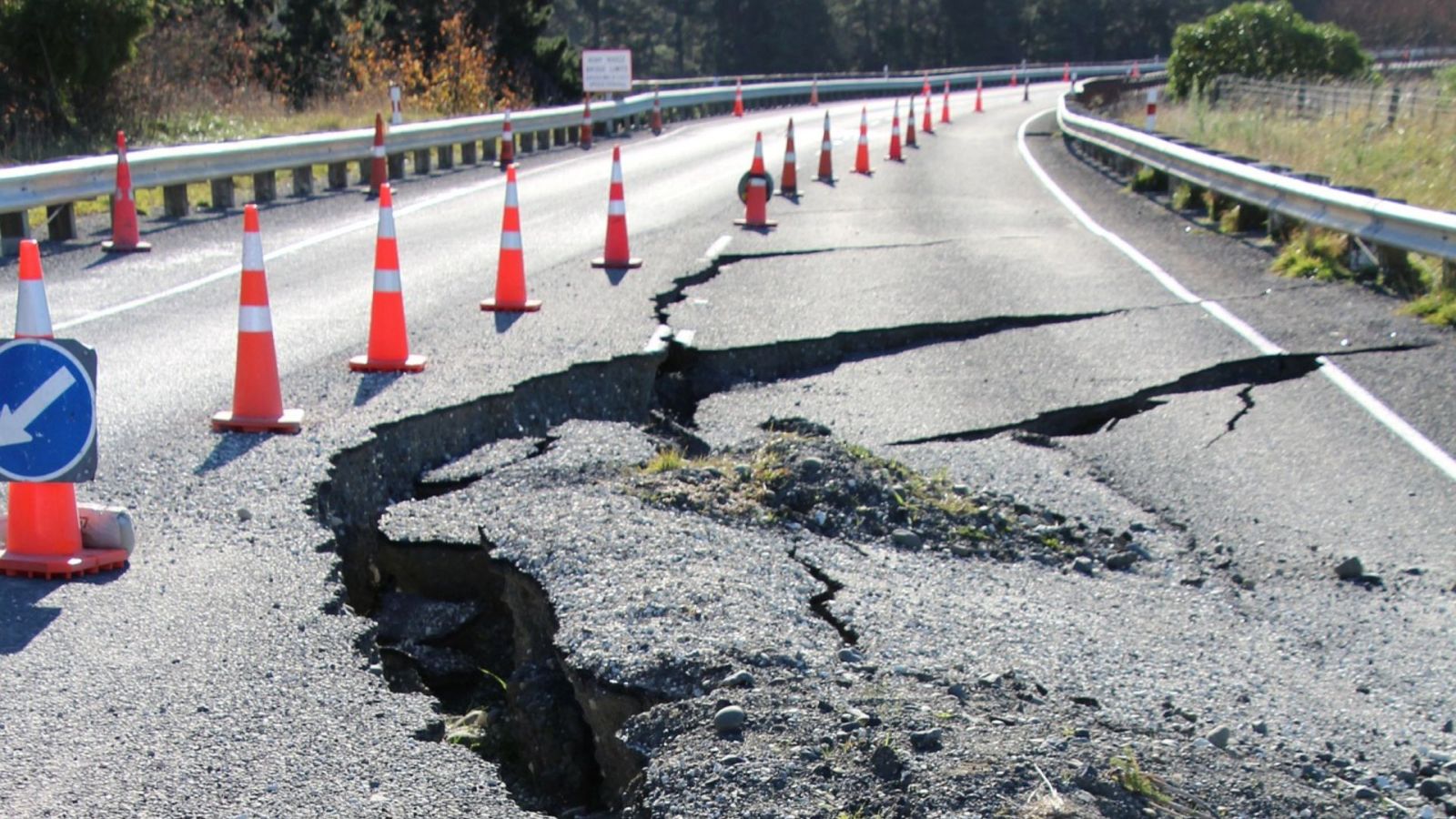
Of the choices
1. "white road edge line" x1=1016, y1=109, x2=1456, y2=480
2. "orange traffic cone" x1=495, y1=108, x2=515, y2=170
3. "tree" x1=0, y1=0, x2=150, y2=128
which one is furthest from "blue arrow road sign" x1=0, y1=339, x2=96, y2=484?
"orange traffic cone" x1=495, y1=108, x2=515, y2=170

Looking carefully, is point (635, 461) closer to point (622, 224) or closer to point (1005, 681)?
point (1005, 681)

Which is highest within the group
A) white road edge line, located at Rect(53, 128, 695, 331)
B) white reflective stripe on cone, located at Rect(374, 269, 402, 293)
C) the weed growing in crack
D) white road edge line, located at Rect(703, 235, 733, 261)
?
white reflective stripe on cone, located at Rect(374, 269, 402, 293)

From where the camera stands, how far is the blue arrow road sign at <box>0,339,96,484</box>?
4.90 m

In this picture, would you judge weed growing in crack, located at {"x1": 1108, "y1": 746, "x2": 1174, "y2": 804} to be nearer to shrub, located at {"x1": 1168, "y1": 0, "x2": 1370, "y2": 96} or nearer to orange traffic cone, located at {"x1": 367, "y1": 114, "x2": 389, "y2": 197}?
orange traffic cone, located at {"x1": 367, "y1": 114, "x2": 389, "y2": 197}

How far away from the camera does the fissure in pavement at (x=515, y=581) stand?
4.15 meters

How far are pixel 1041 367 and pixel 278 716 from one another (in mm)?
5303

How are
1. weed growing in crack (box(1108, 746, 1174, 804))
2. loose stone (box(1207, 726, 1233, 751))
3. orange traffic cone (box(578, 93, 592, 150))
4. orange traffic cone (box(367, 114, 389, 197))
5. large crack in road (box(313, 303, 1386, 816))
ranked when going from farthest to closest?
orange traffic cone (box(578, 93, 592, 150)), orange traffic cone (box(367, 114, 389, 197)), large crack in road (box(313, 303, 1386, 816)), loose stone (box(1207, 726, 1233, 751)), weed growing in crack (box(1108, 746, 1174, 804))

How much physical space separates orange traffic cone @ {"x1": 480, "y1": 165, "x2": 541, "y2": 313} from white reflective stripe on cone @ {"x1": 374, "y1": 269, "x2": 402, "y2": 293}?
1.85 meters

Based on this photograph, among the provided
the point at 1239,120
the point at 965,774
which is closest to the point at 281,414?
the point at 965,774

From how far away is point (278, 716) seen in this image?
3.77 meters

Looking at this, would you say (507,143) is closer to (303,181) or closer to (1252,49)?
(303,181)

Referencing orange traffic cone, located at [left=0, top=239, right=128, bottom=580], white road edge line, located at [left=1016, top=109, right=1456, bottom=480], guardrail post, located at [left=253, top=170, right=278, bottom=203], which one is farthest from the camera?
guardrail post, located at [left=253, top=170, right=278, bottom=203]

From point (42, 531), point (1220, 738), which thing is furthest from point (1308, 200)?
point (42, 531)

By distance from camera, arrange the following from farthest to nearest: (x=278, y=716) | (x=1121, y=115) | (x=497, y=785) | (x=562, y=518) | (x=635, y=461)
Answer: (x=1121, y=115) < (x=635, y=461) < (x=562, y=518) < (x=278, y=716) < (x=497, y=785)
